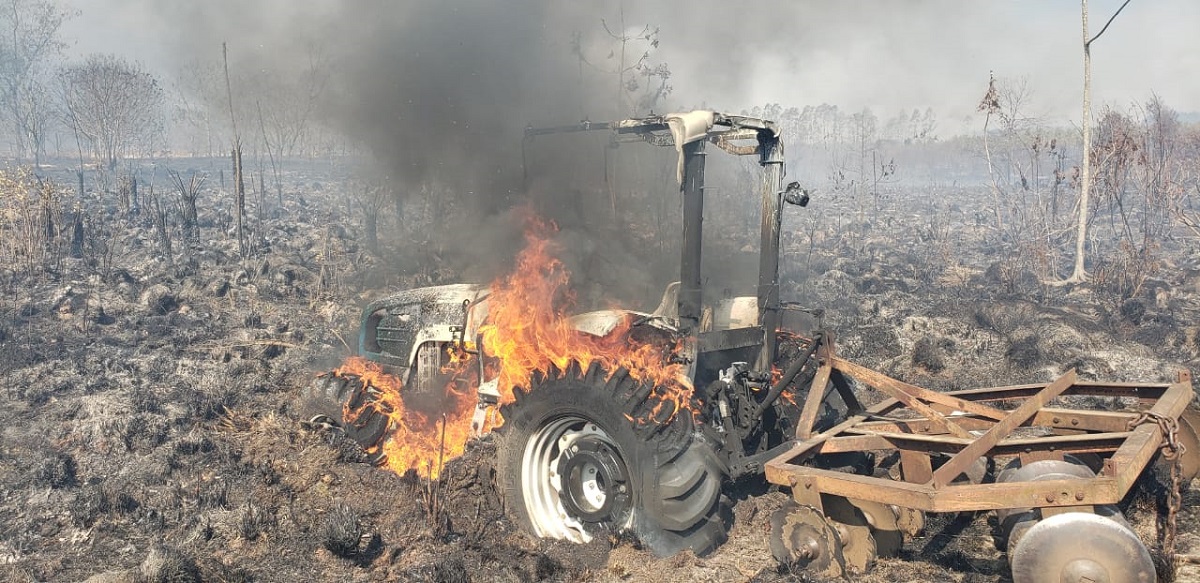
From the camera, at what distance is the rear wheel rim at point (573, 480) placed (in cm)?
518

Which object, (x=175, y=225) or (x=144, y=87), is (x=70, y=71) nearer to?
(x=144, y=87)

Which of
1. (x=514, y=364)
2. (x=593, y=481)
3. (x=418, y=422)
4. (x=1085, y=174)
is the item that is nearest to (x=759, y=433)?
(x=593, y=481)

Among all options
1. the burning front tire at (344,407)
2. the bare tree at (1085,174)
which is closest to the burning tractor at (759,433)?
the burning front tire at (344,407)

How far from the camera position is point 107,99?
45375 mm

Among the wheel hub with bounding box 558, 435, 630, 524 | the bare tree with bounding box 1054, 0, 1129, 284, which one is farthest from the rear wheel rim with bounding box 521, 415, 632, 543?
the bare tree with bounding box 1054, 0, 1129, 284

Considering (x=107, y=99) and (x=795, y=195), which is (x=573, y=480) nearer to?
(x=795, y=195)

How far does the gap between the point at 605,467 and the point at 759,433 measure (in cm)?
Answer: 129

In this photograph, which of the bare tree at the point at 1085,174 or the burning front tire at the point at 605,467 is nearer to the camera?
the burning front tire at the point at 605,467

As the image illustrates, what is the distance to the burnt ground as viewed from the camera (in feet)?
17.0

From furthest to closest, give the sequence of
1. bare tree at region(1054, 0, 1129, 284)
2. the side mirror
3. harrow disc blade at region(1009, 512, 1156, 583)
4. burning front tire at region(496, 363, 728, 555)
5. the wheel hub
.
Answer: bare tree at region(1054, 0, 1129, 284)
the side mirror
the wheel hub
burning front tire at region(496, 363, 728, 555)
harrow disc blade at region(1009, 512, 1156, 583)

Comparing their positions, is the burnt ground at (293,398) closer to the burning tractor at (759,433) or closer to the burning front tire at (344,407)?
the burning front tire at (344,407)

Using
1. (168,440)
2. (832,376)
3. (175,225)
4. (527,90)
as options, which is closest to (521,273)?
(832,376)

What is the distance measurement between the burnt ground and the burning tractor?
0.35m

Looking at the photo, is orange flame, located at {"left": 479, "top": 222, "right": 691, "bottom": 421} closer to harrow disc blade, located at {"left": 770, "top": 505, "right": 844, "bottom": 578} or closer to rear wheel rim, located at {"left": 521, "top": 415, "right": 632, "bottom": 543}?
rear wheel rim, located at {"left": 521, "top": 415, "right": 632, "bottom": 543}
